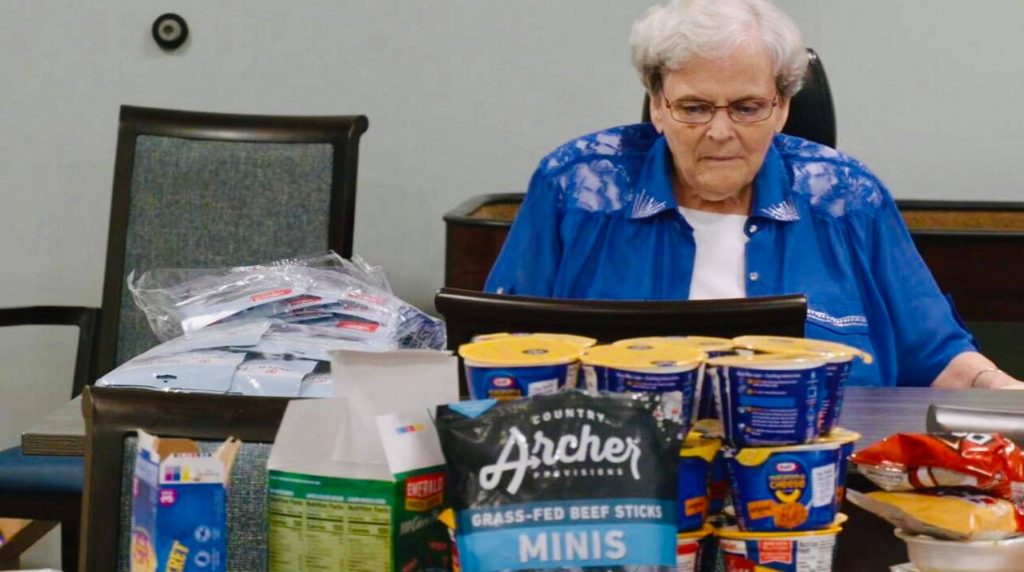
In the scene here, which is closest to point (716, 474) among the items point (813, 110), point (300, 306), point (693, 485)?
point (693, 485)

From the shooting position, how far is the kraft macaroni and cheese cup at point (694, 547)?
941 mm

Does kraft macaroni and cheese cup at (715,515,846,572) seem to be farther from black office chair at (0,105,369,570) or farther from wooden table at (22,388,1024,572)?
black office chair at (0,105,369,570)

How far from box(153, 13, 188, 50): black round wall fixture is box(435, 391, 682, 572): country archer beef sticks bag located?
9.99 ft

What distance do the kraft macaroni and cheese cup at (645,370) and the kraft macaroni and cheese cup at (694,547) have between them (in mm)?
82

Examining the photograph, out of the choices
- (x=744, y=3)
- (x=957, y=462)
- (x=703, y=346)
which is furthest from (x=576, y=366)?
(x=744, y=3)

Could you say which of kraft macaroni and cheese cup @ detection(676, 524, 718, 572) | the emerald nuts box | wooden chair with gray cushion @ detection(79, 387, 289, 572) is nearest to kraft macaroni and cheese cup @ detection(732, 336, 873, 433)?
kraft macaroni and cheese cup @ detection(676, 524, 718, 572)

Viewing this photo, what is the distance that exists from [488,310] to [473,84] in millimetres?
2498

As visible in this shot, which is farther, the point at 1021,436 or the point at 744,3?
the point at 744,3

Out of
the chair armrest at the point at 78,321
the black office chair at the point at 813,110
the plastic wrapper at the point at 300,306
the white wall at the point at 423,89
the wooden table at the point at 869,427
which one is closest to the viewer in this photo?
the wooden table at the point at 869,427

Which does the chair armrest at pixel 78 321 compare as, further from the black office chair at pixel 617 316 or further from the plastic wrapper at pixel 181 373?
the black office chair at pixel 617 316

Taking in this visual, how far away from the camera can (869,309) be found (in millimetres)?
2205

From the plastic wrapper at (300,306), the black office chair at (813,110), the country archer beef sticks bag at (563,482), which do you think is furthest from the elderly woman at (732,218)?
the country archer beef sticks bag at (563,482)

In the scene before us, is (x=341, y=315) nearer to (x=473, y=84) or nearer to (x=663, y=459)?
(x=663, y=459)

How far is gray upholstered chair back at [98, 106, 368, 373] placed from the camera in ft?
8.57
